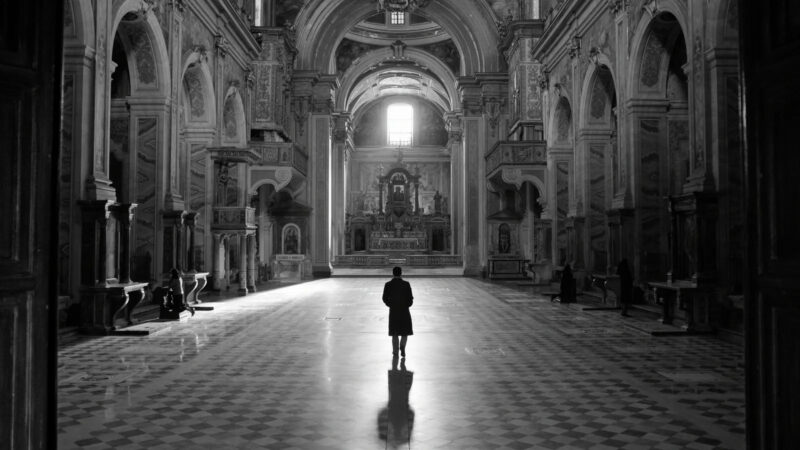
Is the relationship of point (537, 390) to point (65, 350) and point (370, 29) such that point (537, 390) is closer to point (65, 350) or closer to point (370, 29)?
point (65, 350)

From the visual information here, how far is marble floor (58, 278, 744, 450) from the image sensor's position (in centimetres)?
485

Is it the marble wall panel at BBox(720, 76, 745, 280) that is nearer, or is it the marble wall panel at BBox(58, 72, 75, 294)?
the marble wall panel at BBox(58, 72, 75, 294)

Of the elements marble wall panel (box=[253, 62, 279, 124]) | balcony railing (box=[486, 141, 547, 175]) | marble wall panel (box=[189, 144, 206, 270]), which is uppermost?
marble wall panel (box=[253, 62, 279, 124])

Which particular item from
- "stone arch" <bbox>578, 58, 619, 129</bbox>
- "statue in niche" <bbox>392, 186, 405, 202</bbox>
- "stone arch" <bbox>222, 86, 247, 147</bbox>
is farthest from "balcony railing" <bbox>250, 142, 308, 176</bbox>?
"statue in niche" <bbox>392, 186, 405, 202</bbox>

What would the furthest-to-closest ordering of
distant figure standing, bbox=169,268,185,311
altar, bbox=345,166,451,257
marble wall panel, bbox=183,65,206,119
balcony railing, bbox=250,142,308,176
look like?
altar, bbox=345,166,451,257 < balcony railing, bbox=250,142,308,176 < marble wall panel, bbox=183,65,206,119 < distant figure standing, bbox=169,268,185,311

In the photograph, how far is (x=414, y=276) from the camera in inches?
1101

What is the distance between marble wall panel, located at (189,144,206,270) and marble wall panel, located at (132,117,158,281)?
3.92 metres

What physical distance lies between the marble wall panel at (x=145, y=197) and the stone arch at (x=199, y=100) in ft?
12.9

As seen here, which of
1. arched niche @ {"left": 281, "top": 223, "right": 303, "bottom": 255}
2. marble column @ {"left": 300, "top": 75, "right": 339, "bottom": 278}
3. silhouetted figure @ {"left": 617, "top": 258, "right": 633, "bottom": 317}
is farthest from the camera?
marble column @ {"left": 300, "top": 75, "right": 339, "bottom": 278}

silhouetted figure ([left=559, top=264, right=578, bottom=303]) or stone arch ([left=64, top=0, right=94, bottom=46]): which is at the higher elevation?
stone arch ([left=64, top=0, right=94, bottom=46])

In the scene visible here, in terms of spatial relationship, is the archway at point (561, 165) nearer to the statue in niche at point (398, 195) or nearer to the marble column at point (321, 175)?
the marble column at point (321, 175)

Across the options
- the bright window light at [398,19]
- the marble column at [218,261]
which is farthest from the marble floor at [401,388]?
the bright window light at [398,19]

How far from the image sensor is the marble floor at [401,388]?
4.85 m

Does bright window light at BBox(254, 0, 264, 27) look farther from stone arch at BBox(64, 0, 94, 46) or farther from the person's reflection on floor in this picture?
the person's reflection on floor
